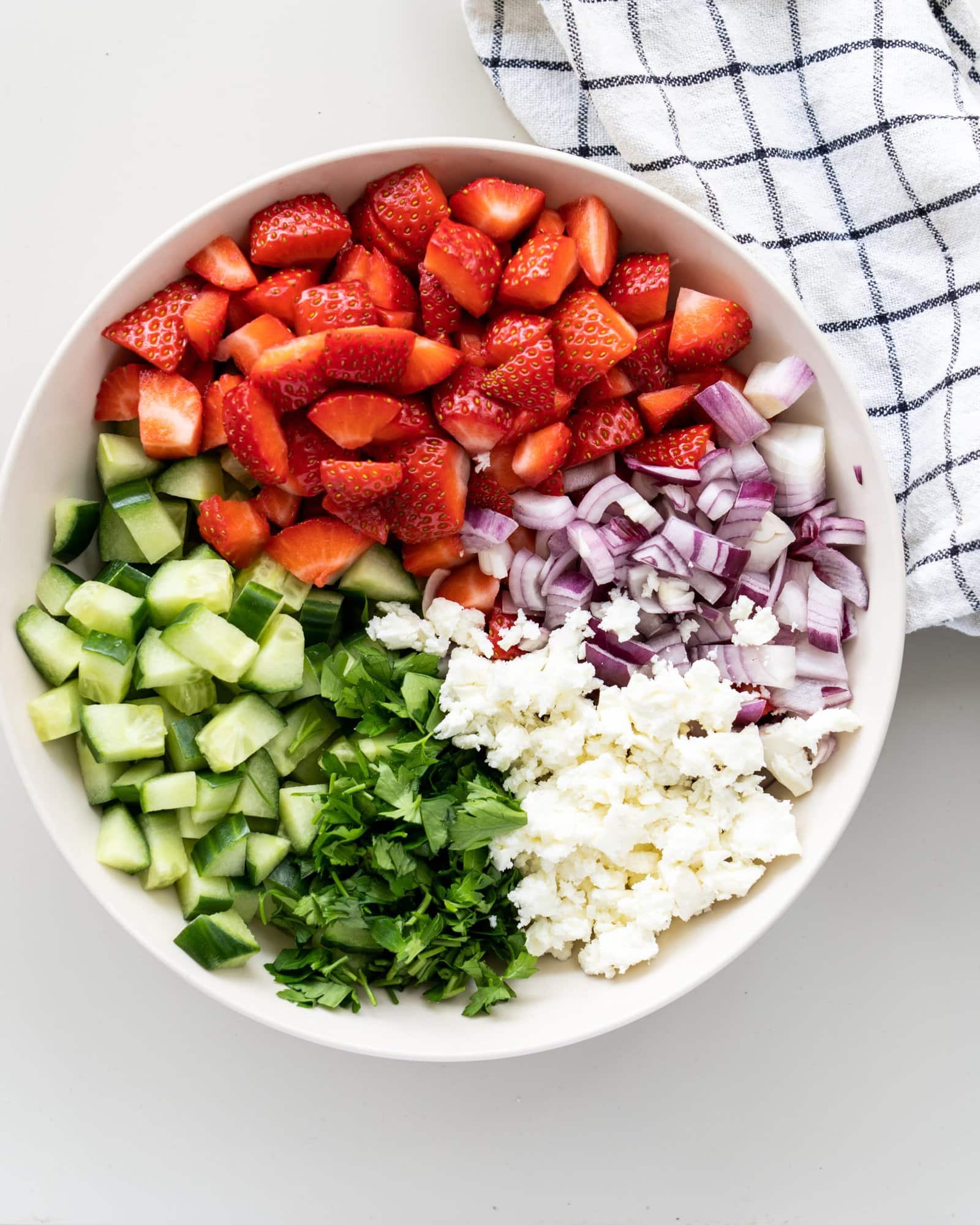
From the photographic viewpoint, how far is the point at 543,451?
1.56m

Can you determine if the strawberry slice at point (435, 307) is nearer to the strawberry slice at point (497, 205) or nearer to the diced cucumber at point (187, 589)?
the strawberry slice at point (497, 205)

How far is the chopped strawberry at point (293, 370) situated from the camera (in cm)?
144

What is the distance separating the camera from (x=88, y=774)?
1.57 metres

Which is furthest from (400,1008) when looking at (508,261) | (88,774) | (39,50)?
(39,50)

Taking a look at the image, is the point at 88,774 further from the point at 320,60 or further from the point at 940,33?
the point at 940,33

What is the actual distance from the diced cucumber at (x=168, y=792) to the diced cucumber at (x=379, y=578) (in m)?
0.40

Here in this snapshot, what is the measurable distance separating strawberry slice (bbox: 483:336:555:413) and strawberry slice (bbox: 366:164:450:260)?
0.25 m

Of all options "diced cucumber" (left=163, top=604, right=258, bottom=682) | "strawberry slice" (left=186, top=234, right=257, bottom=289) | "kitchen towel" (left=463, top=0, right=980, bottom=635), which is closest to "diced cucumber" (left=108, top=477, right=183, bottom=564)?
"diced cucumber" (left=163, top=604, right=258, bottom=682)

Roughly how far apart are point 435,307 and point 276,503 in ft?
1.32

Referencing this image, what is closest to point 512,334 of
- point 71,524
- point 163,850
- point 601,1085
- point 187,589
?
point 187,589

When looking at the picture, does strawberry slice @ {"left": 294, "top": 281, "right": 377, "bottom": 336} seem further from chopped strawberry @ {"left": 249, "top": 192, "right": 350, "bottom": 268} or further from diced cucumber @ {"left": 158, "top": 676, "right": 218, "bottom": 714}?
A: diced cucumber @ {"left": 158, "top": 676, "right": 218, "bottom": 714}

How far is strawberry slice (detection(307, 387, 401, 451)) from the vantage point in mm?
1465

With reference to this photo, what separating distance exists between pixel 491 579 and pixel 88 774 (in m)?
0.74

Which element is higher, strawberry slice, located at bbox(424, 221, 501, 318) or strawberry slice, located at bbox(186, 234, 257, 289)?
strawberry slice, located at bbox(186, 234, 257, 289)
